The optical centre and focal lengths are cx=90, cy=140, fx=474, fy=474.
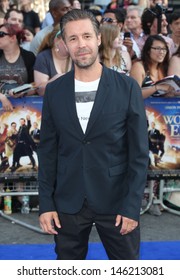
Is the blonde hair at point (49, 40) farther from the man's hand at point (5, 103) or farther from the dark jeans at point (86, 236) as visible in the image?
Result: the dark jeans at point (86, 236)

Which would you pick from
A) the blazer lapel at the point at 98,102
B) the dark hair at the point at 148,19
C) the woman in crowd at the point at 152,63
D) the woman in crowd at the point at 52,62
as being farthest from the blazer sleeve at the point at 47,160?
the dark hair at the point at 148,19

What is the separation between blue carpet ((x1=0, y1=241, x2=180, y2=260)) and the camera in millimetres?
4069

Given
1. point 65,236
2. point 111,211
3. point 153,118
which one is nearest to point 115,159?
point 111,211

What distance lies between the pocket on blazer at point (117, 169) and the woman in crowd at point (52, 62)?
237 centimetres

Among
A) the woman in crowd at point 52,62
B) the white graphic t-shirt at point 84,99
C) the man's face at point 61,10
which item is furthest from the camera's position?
the man's face at point 61,10

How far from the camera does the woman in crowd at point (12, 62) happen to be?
488cm

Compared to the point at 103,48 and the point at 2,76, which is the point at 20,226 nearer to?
the point at 2,76

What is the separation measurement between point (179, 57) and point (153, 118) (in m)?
0.78

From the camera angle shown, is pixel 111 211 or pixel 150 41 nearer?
pixel 111 211

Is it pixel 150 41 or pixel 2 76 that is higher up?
pixel 150 41

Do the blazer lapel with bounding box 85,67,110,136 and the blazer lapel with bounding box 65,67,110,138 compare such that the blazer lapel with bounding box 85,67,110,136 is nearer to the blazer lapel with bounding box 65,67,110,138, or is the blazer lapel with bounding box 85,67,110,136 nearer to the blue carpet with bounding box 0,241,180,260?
the blazer lapel with bounding box 65,67,110,138

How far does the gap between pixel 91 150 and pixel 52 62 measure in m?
2.53

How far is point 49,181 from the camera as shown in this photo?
8.87ft
